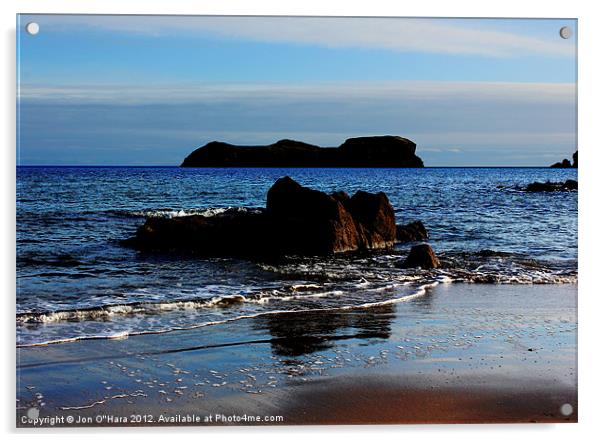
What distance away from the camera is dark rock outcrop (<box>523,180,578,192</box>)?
5402 mm

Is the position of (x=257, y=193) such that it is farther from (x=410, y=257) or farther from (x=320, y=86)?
(x=320, y=86)

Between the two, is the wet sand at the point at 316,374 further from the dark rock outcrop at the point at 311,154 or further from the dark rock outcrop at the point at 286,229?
the dark rock outcrop at the point at 286,229

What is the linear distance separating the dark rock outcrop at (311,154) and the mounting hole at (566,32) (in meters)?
1.38

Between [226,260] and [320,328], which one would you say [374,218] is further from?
[320,328]

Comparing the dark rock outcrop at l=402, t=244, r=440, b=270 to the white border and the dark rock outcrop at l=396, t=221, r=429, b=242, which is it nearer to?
the dark rock outcrop at l=396, t=221, r=429, b=242

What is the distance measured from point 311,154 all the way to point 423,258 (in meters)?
1.79

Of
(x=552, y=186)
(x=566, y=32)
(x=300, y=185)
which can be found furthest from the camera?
(x=300, y=185)

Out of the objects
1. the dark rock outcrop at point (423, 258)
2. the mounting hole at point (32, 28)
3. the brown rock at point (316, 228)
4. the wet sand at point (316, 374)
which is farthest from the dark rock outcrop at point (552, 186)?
the mounting hole at point (32, 28)

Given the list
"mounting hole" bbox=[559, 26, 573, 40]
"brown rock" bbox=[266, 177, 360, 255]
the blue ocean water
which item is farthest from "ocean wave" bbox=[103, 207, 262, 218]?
"mounting hole" bbox=[559, 26, 573, 40]

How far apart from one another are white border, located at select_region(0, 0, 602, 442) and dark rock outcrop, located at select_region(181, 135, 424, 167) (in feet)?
4.06

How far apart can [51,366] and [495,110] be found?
147 inches

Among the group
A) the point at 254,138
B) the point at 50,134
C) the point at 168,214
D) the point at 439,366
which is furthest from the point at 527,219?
the point at 50,134

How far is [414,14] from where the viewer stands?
514 cm

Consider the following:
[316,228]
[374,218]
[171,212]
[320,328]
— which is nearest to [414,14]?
[320,328]
